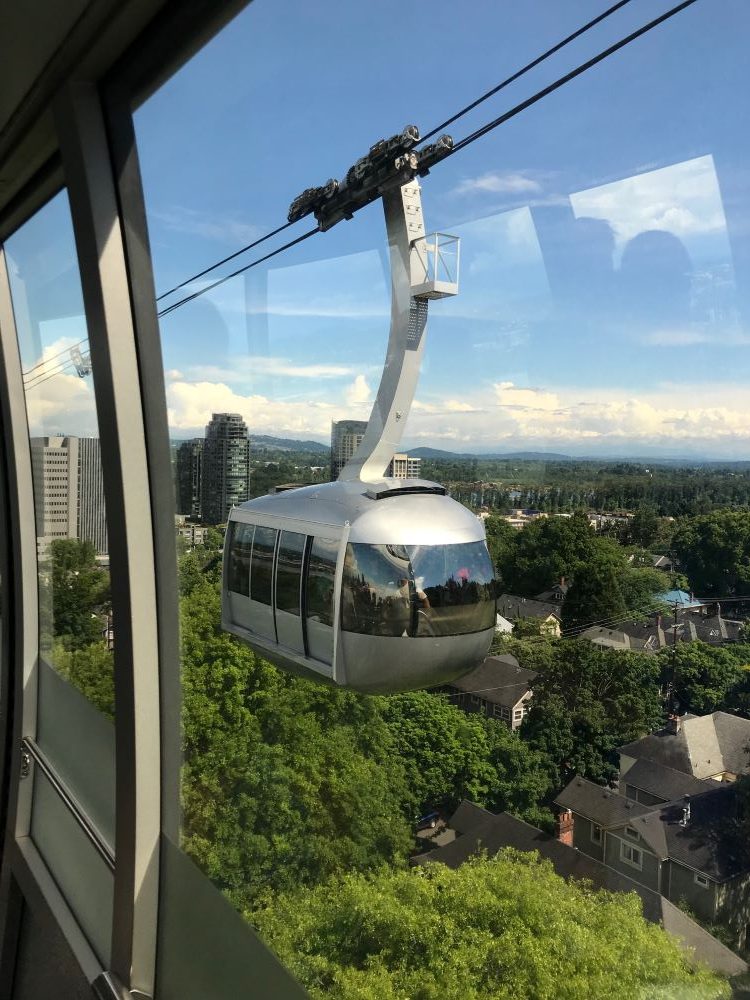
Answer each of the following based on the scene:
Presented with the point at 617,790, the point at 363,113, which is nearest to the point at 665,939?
the point at 617,790

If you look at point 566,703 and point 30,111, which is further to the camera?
point 30,111

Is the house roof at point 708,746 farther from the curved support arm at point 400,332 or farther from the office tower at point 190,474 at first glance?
the office tower at point 190,474

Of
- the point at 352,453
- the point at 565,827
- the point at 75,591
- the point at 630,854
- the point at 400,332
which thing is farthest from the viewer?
the point at 75,591

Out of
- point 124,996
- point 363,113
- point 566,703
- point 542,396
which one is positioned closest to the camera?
point 566,703

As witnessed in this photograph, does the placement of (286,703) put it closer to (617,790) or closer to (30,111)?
(617,790)

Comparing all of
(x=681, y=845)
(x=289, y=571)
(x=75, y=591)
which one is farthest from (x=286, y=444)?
(x=75, y=591)

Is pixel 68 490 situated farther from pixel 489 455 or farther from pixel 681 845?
pixel 681 845

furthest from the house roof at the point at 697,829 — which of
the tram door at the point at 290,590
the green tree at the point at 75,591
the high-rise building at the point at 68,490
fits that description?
the green tree at the point at 75,591
